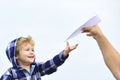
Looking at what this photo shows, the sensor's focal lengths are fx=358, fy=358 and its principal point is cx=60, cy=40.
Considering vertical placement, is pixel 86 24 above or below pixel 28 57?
above

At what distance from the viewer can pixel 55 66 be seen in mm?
6344

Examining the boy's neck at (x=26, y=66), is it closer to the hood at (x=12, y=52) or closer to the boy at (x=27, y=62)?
the boy at (x=27, y=62)

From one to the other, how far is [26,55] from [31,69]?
0.28 m

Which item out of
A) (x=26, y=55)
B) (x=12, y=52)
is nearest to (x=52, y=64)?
(x=26, y=55)

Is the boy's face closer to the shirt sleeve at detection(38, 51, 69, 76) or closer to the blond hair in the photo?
the blond hair

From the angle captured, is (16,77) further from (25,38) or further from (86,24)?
(86,24)

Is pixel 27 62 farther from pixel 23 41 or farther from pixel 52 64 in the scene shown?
pixel 52 64

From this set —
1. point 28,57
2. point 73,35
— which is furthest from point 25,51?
point 73,35

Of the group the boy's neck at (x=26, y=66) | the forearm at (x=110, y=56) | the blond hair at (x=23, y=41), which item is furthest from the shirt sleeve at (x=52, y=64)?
the forearm at (x=110, y=56)

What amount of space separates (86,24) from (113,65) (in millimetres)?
365

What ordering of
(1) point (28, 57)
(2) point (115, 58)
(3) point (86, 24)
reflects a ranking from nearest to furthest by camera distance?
(2) point (115, 58) → (3) point (86, 24) → (1) point (28, 57)

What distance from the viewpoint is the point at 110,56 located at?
80.9 inches

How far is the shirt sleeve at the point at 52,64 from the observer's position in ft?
20.2

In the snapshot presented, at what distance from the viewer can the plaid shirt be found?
6.04 metres
